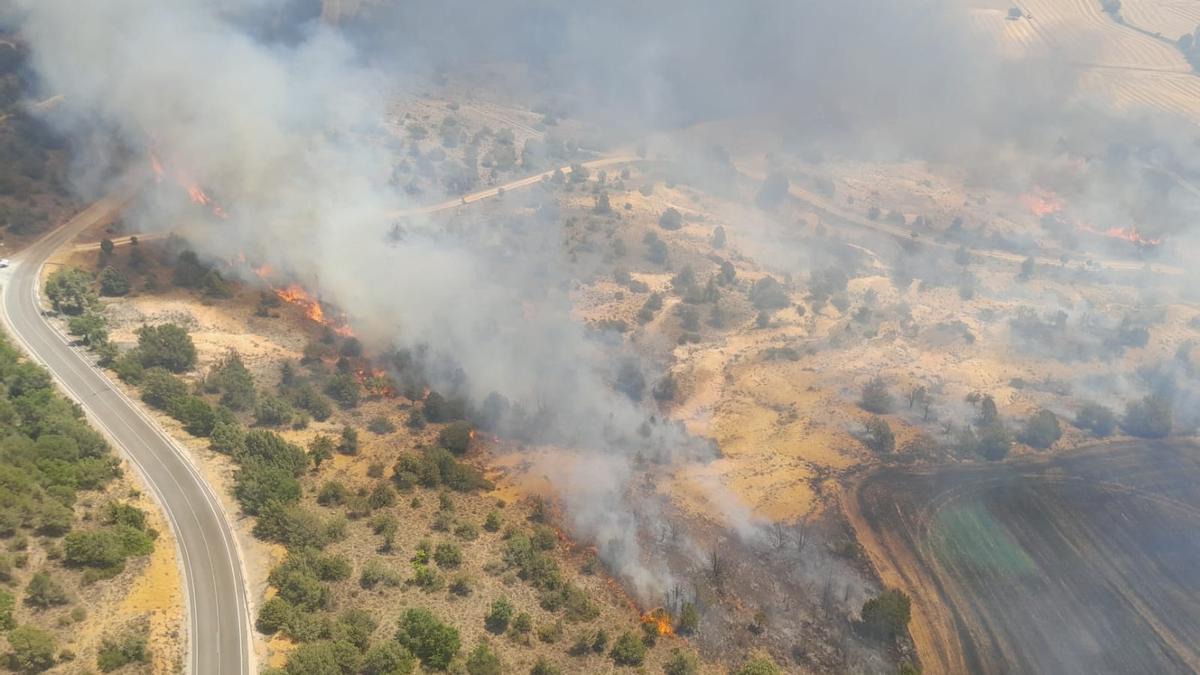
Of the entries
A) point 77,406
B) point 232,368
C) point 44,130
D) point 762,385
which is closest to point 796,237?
point 762,385

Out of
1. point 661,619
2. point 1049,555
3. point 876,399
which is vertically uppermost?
point 661,619

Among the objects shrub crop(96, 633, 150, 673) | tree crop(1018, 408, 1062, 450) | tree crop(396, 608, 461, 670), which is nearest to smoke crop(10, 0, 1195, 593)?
tree crop(396, 608, 461, 670)

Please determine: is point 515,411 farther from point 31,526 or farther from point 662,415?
point 31,526

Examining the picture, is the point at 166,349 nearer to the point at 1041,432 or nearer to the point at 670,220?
the point at 670,220

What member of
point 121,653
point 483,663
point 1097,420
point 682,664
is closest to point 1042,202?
point 1097,420

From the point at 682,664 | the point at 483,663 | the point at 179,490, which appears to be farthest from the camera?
the point at 179,490

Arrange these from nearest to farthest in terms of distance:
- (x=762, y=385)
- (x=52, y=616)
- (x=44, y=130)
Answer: (x=52, y=616) → (x=762, y=385) → (x=44, y=130)

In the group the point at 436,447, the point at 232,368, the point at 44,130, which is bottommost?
the point at 436,447
